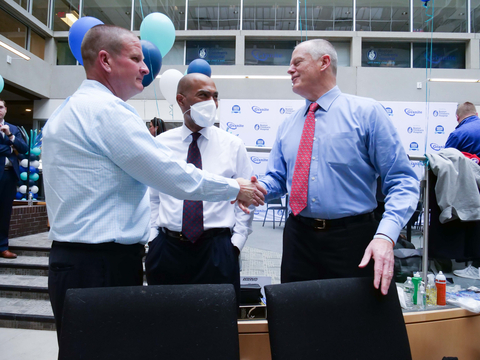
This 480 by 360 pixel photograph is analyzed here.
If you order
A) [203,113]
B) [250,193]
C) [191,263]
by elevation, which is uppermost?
[203,113]

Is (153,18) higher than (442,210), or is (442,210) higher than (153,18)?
(153,18)

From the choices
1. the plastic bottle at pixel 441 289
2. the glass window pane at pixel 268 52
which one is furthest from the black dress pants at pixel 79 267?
the glass window pane at pixel 268 52

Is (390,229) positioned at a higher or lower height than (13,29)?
lower

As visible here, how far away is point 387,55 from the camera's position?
8.98 metres

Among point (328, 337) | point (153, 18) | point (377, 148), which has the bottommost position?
point (328, 337)

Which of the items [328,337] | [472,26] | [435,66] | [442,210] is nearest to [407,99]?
[435,66]

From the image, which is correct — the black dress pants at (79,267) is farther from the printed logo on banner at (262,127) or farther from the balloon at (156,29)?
the printed logo on banner at (262,127)

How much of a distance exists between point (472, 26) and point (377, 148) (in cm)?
1019

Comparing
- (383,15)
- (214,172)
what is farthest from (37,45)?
(214,172)

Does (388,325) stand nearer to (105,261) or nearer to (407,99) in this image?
(105,261)

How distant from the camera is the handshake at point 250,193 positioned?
1.26 m

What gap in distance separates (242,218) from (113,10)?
9.69 metres

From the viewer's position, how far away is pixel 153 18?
3600 millimetres

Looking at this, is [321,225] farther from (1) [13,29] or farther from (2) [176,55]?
(1) [13,29]
